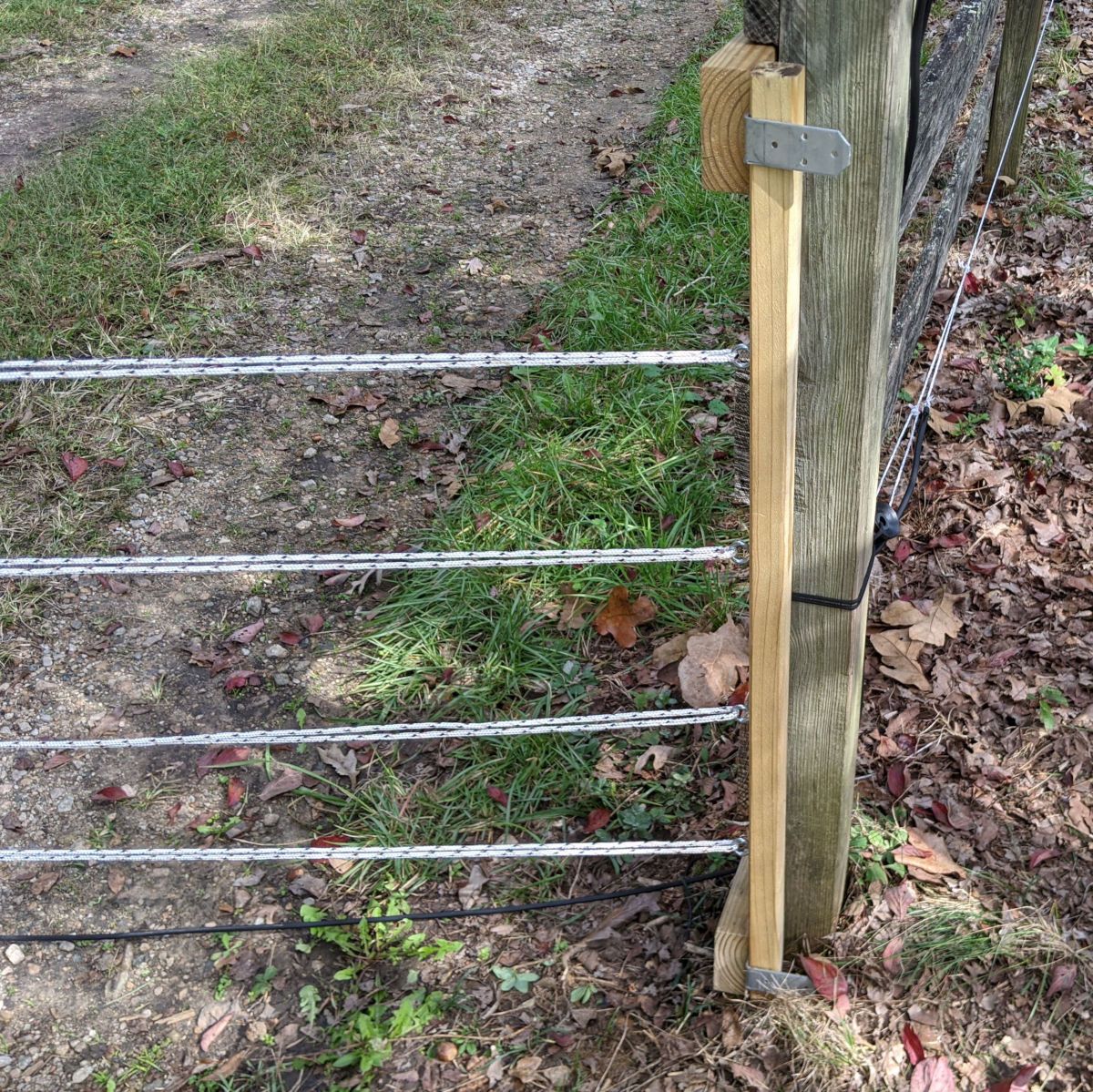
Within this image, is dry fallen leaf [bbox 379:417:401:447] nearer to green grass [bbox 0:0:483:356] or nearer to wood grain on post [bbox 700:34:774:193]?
green grass [bbox 0:0:483:356]

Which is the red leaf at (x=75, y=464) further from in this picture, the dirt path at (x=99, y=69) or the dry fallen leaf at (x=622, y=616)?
the dirt path at (x=99, y=69)

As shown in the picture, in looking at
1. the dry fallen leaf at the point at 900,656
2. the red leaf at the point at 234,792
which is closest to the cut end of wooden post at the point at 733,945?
the dry fallen leaf at the point at 900,656

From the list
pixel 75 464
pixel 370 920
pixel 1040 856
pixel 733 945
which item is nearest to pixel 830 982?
pixel 733 945

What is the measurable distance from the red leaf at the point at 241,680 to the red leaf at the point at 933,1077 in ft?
6.76

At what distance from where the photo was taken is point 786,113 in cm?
140

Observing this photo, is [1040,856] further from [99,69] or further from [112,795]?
[99,69]

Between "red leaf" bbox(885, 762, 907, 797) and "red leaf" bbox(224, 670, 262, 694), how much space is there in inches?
71.5

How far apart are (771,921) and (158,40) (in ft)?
24.5

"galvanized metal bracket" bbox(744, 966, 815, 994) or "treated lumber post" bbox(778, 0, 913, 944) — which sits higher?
"treated lumber post" bbox(778, 0, 913, 944)

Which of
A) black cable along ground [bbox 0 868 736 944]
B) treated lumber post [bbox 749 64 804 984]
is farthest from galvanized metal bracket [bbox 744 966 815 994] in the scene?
black cable along ground [bbox 0 868 736 944]

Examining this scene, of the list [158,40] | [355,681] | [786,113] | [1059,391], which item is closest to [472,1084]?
[355,681]

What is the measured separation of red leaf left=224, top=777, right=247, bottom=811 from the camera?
3.00m

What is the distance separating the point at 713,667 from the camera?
300 centimetres

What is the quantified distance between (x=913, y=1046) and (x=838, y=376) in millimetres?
1391
